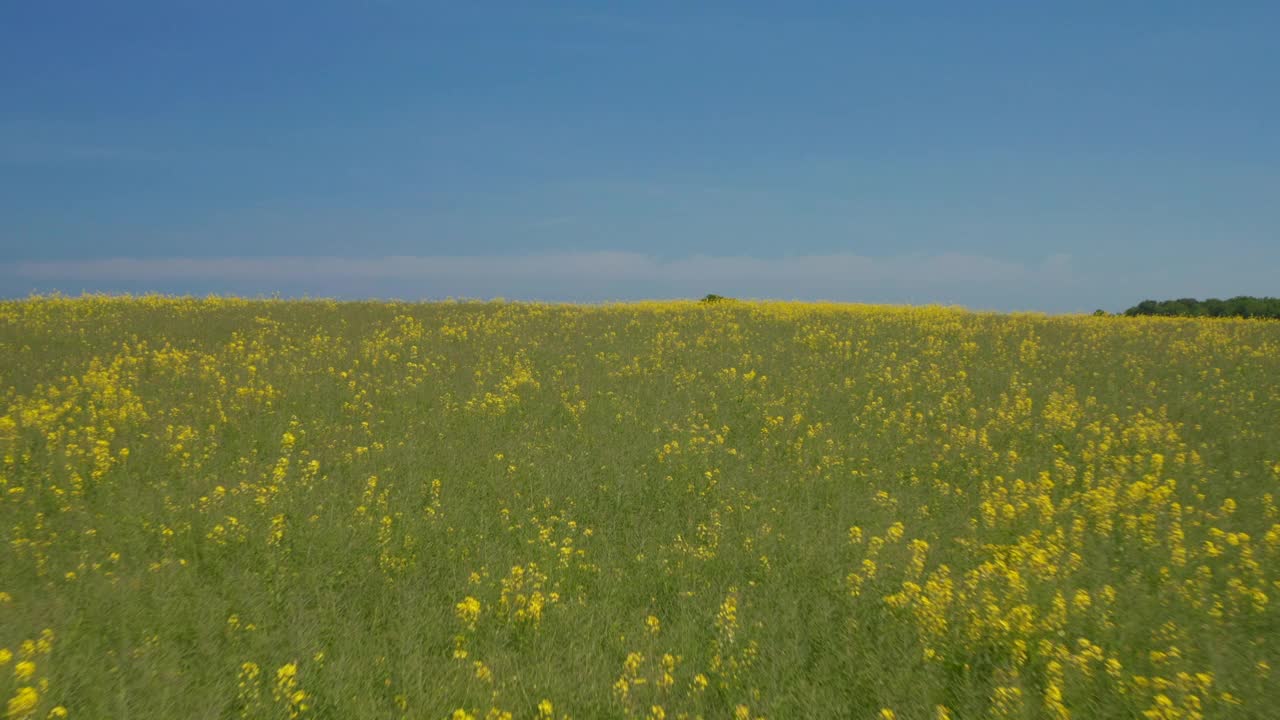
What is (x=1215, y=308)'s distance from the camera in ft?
91.6

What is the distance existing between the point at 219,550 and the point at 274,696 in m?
2.76

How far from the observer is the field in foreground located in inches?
183

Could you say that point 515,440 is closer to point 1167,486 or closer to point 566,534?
point 566,534

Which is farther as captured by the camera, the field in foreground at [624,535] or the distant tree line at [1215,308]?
the distant tree line at [1215,308]

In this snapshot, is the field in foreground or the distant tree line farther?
the distant tree line

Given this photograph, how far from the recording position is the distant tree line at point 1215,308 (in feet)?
85.0

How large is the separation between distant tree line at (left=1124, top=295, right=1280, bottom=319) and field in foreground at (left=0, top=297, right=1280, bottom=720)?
1478 cm

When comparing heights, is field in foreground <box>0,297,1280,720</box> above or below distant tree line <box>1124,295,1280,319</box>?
below

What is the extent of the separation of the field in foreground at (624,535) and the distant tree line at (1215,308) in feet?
48.5

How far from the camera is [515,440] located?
33.4 feet

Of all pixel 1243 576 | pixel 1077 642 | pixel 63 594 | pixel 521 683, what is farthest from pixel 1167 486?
pixel 63 594

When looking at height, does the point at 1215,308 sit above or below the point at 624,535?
above

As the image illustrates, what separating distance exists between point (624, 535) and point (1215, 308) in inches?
1208

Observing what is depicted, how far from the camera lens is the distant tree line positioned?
1021 inches
